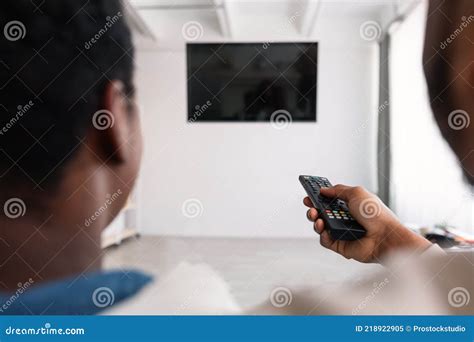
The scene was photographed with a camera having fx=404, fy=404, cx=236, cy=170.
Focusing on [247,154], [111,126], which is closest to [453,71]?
[247,154]

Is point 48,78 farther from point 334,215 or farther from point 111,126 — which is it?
point 334,215

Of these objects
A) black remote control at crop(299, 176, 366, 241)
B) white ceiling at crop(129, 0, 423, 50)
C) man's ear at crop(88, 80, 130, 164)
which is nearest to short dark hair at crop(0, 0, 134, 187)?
man's ear at crop(88, 80, 130, 164)

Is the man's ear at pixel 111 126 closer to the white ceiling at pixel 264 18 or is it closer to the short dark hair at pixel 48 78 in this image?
the short dark hair at pixel 48 78

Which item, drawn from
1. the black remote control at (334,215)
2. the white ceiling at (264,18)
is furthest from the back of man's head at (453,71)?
the black remote control at (334,215)

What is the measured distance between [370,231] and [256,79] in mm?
552

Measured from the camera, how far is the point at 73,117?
1177 mm

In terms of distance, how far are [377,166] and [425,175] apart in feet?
0.58

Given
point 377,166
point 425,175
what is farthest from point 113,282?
point 425,175

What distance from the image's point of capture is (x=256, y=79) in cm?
121

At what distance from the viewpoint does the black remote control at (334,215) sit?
108 centimetres

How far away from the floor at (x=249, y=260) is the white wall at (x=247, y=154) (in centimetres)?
4

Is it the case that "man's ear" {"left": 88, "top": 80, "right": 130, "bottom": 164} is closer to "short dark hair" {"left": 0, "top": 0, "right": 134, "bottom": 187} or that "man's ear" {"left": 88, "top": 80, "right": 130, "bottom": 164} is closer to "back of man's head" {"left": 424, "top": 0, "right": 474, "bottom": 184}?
"short dark hair" {"left": 0, "top": 0, "right": 134, "bottom": 187}

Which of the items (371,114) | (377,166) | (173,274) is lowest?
(173,274)

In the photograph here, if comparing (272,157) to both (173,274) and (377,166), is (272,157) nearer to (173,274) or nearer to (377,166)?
(377,166)
